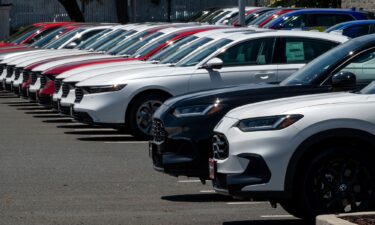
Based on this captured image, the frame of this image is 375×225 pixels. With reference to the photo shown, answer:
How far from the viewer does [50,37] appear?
93.4 feet

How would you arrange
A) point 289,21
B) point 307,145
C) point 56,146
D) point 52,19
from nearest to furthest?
point 307,145
point 56,146
point 289,21
point 52,19

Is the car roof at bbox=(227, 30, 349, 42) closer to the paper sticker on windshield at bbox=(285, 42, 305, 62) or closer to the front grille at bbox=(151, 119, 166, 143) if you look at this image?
the paper sticker on windshield at bbox=(285, 42, 305, 62)

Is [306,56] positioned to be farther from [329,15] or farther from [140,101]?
[329,15]

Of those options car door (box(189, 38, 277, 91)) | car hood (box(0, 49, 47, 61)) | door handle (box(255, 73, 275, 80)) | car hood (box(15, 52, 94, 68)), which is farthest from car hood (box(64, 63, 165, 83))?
car hood (box(0, 49, 47, 61))

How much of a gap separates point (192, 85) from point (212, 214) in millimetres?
5995

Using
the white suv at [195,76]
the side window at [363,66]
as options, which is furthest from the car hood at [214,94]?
the white suv at [195,76]

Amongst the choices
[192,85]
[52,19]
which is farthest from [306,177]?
[52,19]

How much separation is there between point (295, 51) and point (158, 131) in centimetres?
564

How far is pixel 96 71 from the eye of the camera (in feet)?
58.8

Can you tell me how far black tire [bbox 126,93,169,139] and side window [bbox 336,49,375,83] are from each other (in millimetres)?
5243

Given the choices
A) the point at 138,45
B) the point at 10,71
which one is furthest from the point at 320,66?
the point at 10,71

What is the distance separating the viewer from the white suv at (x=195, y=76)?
1597cm

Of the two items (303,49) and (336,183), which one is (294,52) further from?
(336,183)

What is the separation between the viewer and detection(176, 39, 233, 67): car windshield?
16.2 metres
